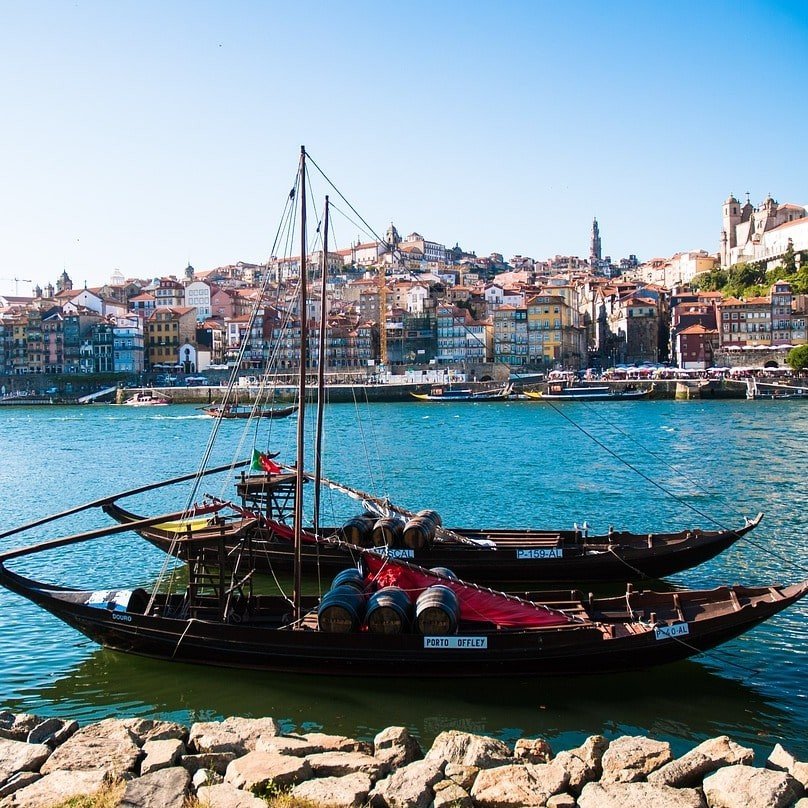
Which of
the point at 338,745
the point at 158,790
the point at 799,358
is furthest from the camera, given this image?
the point at 799,358

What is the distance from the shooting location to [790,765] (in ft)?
31.7

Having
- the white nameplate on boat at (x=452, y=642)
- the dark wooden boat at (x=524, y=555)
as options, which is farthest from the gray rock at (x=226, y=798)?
the dark wooden boat at (x=524, y=555)

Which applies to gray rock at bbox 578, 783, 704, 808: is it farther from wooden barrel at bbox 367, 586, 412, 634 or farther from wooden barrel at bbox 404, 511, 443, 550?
wooden barrel at bbox 404, 511, 443, 550

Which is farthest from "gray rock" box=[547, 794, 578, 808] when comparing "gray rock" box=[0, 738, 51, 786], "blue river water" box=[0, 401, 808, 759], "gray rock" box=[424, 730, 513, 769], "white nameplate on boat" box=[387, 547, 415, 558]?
"white nameplate on boat" box=[387, 547, 415, 558]

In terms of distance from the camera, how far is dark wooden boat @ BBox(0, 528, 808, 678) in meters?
13.9

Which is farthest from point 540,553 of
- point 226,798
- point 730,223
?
point 730,223

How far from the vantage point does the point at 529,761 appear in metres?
10.4

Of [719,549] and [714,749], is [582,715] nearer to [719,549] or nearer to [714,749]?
[714,749]

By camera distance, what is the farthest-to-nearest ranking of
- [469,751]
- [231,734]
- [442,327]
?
1. [442,327]
2. [231,734]
3. [469,751]

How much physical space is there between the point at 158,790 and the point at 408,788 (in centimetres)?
253

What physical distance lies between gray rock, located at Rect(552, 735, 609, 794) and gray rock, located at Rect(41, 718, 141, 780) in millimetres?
4738

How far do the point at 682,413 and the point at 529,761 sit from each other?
70755 mm

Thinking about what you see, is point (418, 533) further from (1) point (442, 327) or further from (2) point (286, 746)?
(1) point (442, 327)

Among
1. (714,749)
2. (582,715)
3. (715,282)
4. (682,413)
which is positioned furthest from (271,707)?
(715,282)
